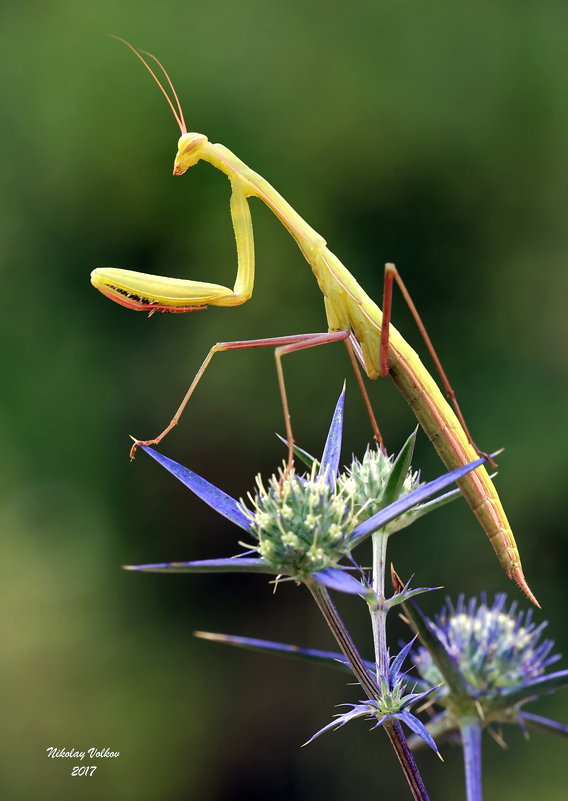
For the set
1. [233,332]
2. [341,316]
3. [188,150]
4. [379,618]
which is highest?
[233,332]

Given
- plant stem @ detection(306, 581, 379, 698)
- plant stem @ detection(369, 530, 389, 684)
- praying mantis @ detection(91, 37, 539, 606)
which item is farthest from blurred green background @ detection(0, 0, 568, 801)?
plant stem @ detection(306, 581, 379, 698)

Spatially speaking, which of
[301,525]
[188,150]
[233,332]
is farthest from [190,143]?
[233,332]

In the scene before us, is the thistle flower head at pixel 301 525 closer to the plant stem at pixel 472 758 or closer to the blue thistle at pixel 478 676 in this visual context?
the blue thistle at pixel 478 676

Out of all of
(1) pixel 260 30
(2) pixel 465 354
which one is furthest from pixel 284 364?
(1) pixel 260 30

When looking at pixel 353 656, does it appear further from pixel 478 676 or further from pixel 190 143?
pixel 190 143

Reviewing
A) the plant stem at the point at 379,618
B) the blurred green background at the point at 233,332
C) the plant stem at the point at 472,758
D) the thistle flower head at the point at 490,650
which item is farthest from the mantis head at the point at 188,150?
the blurred green background at the point at 233,332

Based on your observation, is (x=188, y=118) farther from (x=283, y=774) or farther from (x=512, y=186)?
(x=283, y=774)
